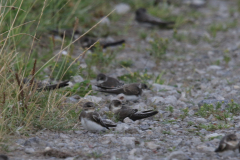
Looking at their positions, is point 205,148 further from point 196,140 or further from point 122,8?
point 122,8

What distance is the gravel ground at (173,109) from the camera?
390 centimetres

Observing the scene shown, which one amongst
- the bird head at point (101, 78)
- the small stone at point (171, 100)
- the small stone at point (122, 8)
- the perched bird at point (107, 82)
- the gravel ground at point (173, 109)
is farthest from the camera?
the small stone at point (122, 8)

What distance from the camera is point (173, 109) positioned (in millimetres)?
5613

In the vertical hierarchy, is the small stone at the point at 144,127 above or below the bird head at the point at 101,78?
above

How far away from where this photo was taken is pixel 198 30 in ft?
35.8

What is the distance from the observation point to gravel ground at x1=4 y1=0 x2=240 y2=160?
12.8ft

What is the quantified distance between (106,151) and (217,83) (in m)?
3.66

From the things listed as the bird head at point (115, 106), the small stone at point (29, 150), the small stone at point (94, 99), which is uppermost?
the small stone at point (29, 150)

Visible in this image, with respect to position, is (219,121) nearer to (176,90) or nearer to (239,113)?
(239,113)

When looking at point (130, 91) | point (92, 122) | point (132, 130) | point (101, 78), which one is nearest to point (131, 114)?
point (132, 130)

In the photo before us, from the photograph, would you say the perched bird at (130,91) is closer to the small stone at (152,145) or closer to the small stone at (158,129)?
the small stone at (158,129)

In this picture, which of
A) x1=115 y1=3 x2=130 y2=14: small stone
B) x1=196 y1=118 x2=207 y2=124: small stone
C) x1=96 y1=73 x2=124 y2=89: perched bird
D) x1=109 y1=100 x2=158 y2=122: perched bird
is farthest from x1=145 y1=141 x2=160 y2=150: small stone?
x1=115 y1=3 x2=130 y2=14: small stone

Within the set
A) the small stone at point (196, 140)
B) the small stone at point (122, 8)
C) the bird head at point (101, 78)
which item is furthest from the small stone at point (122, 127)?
the small stone at point (122, 8)

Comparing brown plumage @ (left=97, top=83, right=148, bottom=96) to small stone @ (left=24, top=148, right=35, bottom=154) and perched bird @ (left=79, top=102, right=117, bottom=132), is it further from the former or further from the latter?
small stone @ (left=24, top=148, right=35, bottom=154)
